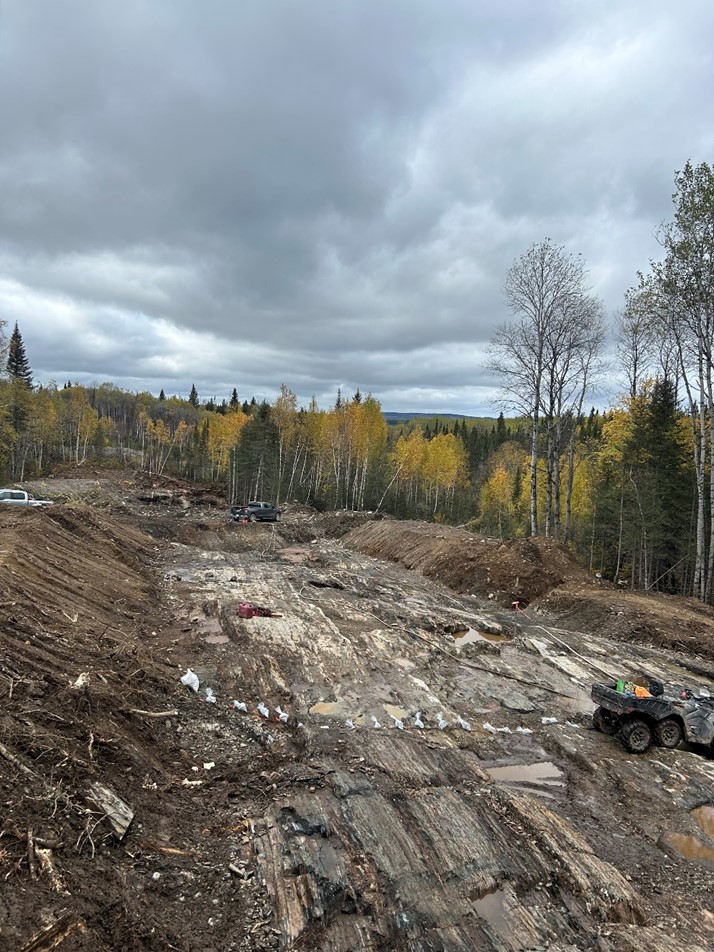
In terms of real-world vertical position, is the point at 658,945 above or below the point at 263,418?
below

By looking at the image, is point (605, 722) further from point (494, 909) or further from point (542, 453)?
point (542, 453)

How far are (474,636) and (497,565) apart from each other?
Answer: 616 cm

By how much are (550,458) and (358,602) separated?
475 inches

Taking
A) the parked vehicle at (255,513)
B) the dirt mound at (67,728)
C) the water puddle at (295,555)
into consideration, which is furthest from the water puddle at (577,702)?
the parked vehicle at (255,513)

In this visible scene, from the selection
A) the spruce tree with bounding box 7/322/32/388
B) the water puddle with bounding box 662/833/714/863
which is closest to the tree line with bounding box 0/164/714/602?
the spruce tree with bounding box 7/322/32/388

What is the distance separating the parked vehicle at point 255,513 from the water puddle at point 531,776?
1092 inches

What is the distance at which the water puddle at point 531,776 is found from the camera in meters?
7.14

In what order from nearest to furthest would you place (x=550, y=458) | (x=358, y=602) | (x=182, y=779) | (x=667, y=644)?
(x=182, y=779), (x=667, y=644), (x=358, y=602), (x=550, y=458)

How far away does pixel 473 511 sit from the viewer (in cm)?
6106

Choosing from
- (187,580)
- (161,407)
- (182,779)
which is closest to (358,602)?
(187,580)

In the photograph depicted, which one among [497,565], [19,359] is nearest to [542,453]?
[497,565]

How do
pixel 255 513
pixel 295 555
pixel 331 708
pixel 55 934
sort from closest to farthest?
1. pixel 55 934
2. pixel 331 708
3. pixel 295 555
4. pixel 255 513

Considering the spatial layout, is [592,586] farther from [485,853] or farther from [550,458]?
[485,853]

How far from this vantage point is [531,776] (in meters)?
Answer: 7.46
